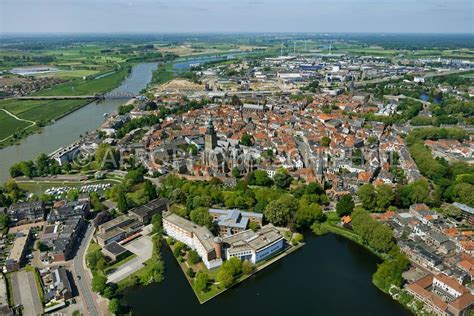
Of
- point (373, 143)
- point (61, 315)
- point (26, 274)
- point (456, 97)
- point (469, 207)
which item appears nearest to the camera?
point (61, 315)

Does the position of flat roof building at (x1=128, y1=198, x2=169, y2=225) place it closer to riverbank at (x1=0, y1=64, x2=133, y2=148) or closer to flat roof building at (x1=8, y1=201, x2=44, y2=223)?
flat roof building at (x1=8, y1=201, x2=44, y2=223)

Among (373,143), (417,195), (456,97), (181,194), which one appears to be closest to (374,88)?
(456,97)

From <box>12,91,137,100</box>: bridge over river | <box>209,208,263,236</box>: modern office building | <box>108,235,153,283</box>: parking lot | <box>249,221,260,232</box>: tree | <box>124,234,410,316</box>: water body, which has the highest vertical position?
<box>12,91,137,100</box>: bridge over river

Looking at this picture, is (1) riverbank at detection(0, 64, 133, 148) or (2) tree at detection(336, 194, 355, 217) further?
(1) riverbank at detection(0, 64, 133, 148)

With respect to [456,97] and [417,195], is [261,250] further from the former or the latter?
[456,97]

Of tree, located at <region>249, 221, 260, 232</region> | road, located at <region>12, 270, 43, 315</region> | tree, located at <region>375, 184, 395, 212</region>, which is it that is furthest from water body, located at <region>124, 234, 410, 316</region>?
tree, located at <region>375, 184, 395, 212</region>

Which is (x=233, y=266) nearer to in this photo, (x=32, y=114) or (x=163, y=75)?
(x=32, y=114)
